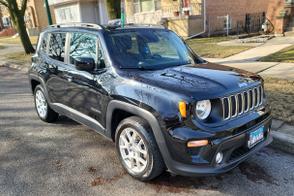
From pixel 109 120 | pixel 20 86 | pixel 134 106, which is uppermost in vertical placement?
pixel 134 106

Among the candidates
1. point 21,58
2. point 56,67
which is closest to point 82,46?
point 56,67

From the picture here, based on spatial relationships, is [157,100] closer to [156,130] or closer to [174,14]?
[156,130]

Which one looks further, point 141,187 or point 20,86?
point 20,86

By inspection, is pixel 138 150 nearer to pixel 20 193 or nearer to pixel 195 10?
pixel 20 193

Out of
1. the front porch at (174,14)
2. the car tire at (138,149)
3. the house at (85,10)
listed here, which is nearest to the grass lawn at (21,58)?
the front porch at (174,14)

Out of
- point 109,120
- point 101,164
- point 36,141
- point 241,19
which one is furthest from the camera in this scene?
point 241,19

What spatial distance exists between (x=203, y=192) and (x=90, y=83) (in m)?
1.97

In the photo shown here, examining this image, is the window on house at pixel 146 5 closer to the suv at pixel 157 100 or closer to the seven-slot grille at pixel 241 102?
the suv at pixel 157 100

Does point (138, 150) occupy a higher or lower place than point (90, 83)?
lower

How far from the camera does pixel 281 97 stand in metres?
5.62

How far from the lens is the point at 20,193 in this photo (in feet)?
11.2

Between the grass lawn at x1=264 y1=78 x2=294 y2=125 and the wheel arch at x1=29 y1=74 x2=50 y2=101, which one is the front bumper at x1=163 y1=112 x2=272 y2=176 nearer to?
the grass lawn at x1=264 y1=78 x2=294 y2=125

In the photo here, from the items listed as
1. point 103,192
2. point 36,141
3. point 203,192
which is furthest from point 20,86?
point 203,192

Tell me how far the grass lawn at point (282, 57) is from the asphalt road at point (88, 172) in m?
5.53
